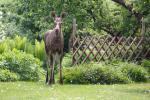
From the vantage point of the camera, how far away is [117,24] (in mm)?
25750

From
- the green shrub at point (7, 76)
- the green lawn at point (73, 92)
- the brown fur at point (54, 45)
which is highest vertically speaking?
the brown fur at point (54, 45)

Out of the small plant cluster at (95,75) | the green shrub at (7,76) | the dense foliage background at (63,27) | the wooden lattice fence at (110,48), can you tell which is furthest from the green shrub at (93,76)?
the wooden lattice fence at (110,48)

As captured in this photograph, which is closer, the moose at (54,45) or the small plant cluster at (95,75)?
the moose at (54,45)

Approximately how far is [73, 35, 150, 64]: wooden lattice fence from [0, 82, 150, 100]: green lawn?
12.7 feet

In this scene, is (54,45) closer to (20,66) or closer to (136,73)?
(20,66)

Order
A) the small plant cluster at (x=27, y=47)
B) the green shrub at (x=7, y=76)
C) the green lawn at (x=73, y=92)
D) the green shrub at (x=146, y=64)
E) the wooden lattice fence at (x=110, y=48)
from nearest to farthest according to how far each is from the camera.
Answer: the green lawn at (x=73, y=92)
the green shrub at (x=7, y=76)
the green shrub at (x=146, y=64)
the wooden lattice fence at (x=110, y=48)
the small plant cluster at (x=27, y=47)

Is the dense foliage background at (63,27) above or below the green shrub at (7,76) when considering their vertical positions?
above

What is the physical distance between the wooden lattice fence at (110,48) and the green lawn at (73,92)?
12.7ft

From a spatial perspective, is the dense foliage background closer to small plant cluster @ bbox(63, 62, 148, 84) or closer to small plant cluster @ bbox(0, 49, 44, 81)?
small plant cluster @ bbox(0, 49, 44, 81)

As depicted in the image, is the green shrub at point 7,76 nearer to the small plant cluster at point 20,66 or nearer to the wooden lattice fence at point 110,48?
the small plant cluster at point 20,66

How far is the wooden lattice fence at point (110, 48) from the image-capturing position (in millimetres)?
22172

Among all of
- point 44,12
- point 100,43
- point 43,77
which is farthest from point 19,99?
point 44,12

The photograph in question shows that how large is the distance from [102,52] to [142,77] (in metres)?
3.50

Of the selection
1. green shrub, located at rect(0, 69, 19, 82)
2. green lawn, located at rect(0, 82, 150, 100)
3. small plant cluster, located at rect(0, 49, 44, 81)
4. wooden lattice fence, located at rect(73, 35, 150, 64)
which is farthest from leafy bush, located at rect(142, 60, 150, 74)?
green shrub, located at rect(0, 69, 19, 82)
